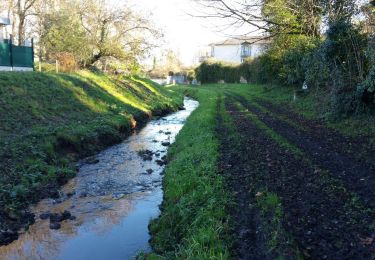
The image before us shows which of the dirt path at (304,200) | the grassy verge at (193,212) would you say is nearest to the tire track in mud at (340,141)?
the dirt path at (304,200)

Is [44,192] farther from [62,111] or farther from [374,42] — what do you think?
[374,42]

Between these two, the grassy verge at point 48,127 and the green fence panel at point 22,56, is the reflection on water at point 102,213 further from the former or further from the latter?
the green fence panel at point 22,56

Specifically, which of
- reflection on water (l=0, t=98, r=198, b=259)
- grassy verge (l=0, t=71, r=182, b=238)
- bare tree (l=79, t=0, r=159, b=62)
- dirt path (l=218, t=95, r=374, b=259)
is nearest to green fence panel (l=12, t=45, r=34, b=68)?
grassy verge (l=0, t=71, r=182, b=238)

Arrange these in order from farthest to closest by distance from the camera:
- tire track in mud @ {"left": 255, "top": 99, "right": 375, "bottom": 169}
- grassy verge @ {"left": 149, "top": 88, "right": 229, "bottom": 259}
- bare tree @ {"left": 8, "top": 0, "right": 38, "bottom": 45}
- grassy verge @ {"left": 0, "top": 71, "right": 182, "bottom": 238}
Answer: bare tree @ {"left": 8, "top": 0, "right": 38, "bottom": 45} < tire track in mud @ {"left": 255, "top": 99, "right": 375, "bottom": 169} < grassy verge @ {"left": 0, "top": 71, "right": 182, "bottom": 238} < grassy verge @ {"left": 149, "top": 88, "right": 229, "bottom": 259}

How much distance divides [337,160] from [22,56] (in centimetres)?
2287

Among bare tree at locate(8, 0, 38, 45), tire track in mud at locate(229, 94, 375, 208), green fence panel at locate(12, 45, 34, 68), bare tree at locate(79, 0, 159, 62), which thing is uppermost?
bare tree at locate(8, 0, 38, 45)

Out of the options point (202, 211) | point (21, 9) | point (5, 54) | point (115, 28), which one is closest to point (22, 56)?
point (5, 54)

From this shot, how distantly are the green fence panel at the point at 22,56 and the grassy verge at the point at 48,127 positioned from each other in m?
3.61

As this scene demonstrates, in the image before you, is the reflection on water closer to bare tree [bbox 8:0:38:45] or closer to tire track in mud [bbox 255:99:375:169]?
tire track in mud [bbox 255:99:375:169]

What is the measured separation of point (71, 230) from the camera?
8.81m

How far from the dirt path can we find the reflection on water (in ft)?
7.45

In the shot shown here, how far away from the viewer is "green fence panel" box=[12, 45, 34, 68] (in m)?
26.5

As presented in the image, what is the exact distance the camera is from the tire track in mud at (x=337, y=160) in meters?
8.52

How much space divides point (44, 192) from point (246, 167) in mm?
5518
